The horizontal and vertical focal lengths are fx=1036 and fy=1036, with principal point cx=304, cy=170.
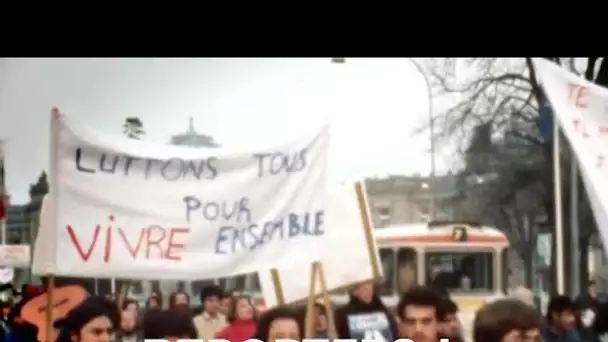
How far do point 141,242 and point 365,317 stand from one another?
0.68m

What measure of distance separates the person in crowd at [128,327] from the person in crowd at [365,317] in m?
0.58

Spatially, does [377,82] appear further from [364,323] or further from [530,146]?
[364,323]

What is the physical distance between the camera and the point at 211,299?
3000 mm

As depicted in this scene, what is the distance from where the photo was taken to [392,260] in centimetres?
299

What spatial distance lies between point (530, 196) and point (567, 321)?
14.8 inches

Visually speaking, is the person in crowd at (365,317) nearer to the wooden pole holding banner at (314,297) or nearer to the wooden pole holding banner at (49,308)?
the wooden pole holding banner at (314,297)

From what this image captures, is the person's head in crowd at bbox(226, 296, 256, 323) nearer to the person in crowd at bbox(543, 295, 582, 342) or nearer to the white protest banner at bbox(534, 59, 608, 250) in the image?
the person in crowd at bbox(543, 295, 582, 342)

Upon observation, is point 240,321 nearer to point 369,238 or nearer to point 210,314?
point 210,314

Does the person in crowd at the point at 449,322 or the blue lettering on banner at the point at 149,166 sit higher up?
the blue lettering on banner at the point at 149,166

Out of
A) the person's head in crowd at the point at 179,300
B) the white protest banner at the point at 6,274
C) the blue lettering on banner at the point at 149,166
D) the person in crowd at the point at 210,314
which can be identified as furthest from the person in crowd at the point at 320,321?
the white protest banner at the point at 6,274

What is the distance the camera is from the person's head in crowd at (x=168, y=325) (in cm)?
299

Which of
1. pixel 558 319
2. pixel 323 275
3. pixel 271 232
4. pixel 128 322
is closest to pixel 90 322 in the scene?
pixel 128 322

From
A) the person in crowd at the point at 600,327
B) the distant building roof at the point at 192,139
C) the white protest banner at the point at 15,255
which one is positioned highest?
the distant building roof at the point at 192,139
